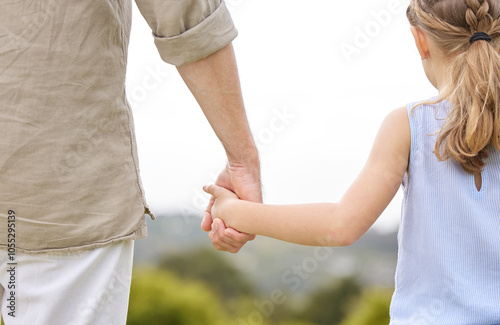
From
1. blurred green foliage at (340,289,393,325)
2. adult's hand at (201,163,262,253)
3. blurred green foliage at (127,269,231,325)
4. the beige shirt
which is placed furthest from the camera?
blurred green foliage at (340,289,393,325)

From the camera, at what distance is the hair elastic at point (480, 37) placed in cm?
146

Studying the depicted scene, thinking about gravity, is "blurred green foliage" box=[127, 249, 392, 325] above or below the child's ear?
below

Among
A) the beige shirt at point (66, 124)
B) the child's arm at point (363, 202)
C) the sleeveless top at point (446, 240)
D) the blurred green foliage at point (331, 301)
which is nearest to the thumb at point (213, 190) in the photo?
the child's arm at point (363, 202)

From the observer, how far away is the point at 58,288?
1.30 m

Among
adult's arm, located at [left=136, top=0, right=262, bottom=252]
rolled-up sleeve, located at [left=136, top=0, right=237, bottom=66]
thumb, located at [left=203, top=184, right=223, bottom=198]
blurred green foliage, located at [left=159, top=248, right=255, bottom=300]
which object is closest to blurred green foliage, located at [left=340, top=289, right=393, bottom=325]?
blurred green foliage, located at [left=159, top=248, right=255, bottom=300]

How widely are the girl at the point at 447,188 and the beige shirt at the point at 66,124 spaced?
521 mm

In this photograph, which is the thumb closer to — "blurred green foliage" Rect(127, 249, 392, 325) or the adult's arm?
the adult's arm

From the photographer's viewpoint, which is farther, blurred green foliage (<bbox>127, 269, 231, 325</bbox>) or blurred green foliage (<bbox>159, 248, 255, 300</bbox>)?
blurred green foliage (<bbox>159, 248, 255, 300</bbox>)

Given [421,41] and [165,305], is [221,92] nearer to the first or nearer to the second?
[421,41]

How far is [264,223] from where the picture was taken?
1.62 meters

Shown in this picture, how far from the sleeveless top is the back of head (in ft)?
0.11

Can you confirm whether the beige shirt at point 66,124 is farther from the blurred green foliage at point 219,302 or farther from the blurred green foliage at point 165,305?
the blurred green foliage at point 165,305

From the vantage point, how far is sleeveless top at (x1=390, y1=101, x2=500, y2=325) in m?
1.36

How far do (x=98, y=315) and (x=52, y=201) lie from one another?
0.28 m
